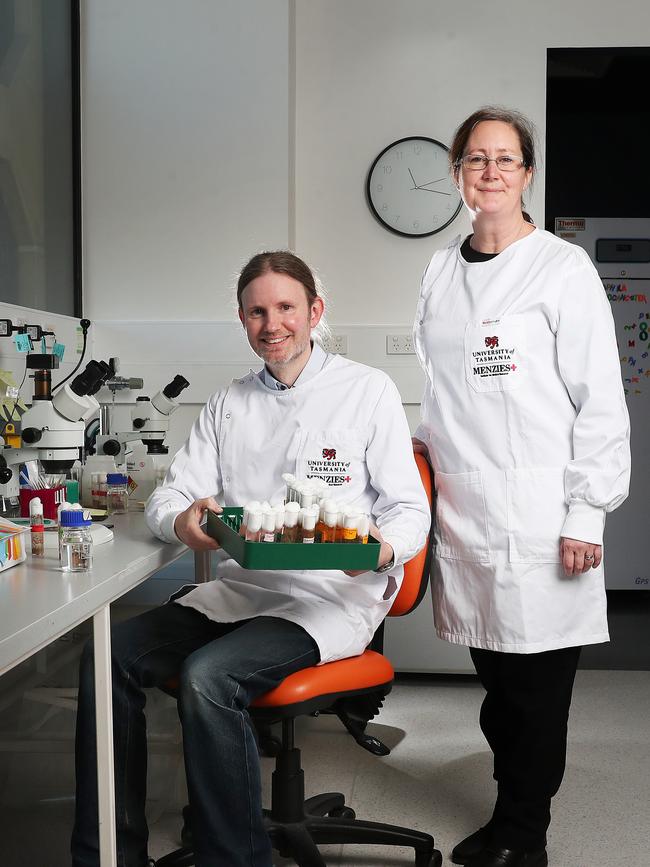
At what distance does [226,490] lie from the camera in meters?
1.89

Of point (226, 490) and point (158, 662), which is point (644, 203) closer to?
point (226, 490)

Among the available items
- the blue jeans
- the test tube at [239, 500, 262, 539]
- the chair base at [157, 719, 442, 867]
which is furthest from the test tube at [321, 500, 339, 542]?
the chair base at [157, 719, 442, 867]

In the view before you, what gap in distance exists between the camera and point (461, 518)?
6.08 feet

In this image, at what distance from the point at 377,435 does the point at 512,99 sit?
1943 millimetres

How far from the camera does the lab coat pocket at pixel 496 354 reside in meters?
1.78

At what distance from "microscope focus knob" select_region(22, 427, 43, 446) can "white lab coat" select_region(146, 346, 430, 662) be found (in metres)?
0.28

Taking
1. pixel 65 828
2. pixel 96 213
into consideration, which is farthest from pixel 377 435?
pixel 96 213

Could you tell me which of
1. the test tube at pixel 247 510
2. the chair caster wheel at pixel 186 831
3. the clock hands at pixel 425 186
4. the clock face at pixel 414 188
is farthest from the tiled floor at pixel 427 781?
the clock hands at pixel 425 186

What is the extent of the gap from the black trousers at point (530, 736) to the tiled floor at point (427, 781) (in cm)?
17

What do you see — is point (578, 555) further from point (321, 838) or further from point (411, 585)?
point (321, 838)

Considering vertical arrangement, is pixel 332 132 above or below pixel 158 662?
above

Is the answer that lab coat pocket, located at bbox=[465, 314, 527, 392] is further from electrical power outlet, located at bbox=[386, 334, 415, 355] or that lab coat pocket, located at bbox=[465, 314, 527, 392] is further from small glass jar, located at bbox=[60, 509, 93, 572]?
electrical power outlet, located at bbox=[386, 334, 415, 355]

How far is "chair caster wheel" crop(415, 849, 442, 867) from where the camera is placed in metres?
1.86

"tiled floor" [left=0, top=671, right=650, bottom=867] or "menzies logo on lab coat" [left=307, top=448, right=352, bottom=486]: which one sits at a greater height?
"menzies logo on lab coat" [left=307, top=448, right=352, bottom=486]
